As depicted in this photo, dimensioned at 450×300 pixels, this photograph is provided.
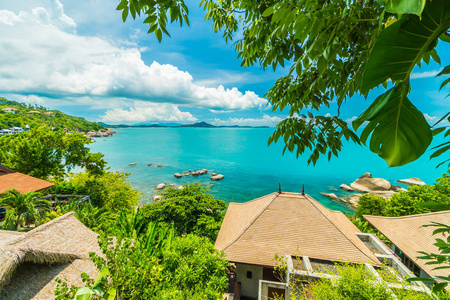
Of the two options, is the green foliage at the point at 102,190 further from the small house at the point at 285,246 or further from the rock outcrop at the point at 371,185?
the rock outcrop at the point at 371,185

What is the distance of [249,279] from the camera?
7.80m

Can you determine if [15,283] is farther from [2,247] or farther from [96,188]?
[96,188]

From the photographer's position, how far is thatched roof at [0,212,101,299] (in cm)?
398

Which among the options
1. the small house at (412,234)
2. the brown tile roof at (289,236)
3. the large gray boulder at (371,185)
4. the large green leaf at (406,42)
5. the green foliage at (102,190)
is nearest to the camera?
the large green leaf at (406,42)

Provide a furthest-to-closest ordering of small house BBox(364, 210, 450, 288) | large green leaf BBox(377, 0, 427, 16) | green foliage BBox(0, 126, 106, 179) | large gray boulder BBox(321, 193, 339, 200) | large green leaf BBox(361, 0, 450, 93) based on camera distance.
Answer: large gray boulder BBox(321, 193, 339, 200) → green foliage BBox(0, 126, 106, 179) → small house BBox(364, 210, 450, 288) → large green leaf BBox(361, 0, 450, 93) → large green leaf BBox(377, 0, 427, 16)

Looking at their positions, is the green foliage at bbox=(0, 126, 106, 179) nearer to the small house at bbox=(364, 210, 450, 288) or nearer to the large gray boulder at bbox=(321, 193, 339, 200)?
the small house at bbox=(364, 210, 450, 288)

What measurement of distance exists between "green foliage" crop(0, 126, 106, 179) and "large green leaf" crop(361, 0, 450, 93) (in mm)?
18401

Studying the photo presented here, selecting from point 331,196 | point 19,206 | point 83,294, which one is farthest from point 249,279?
point 331,196

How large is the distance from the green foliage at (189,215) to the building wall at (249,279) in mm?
2648

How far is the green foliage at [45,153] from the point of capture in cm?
1340

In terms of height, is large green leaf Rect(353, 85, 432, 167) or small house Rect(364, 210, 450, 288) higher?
large green leaf Rect(353, 85, 432, 167)

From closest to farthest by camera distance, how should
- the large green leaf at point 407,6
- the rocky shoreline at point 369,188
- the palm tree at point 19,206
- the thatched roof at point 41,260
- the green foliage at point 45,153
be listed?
the large green leaf at point 407,6 → the thatched roof at point 41,260 → the palm tree at point 19,206 → the green foliage at point 45,153 → the rocky shoreline at point 369,188

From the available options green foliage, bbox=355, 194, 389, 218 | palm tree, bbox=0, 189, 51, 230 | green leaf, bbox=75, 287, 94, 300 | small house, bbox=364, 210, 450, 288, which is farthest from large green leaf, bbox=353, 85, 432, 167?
green foliage, bbox=355, 194, 389, 218

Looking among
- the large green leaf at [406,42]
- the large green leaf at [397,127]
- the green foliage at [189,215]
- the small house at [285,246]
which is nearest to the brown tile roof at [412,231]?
the small house at [285,246]
